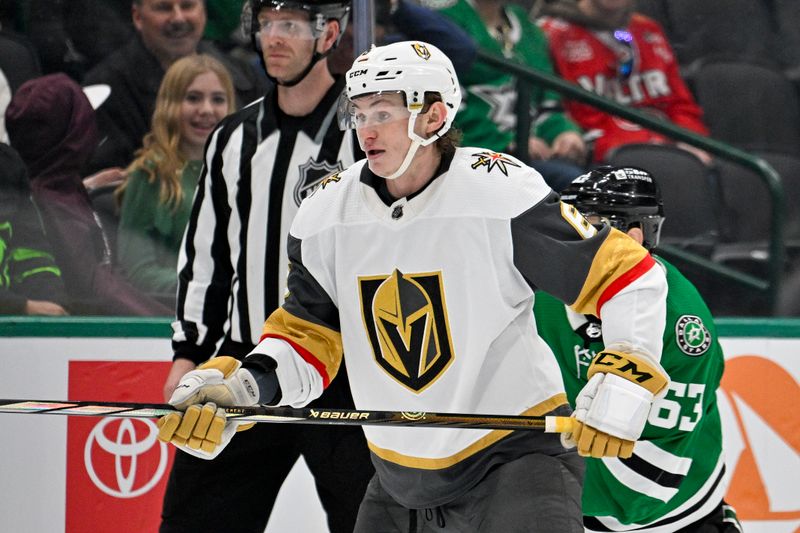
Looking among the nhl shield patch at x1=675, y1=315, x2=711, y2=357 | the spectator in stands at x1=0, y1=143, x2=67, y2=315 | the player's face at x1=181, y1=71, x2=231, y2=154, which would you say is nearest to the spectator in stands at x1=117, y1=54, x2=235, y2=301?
the player's face at x1=181, y1=71, x2=231, y2=154

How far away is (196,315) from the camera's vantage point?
2896mm

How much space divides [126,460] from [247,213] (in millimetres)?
832

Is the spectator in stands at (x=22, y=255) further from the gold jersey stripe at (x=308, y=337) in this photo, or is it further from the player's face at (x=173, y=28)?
the gold jersey stripe at (x=308, y=337)

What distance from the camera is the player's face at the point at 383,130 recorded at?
2.19 m

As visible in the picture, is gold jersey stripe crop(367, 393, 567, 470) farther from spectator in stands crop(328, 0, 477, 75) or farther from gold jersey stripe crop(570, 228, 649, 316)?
spectator in stands crop(328, 0, 477, 75)

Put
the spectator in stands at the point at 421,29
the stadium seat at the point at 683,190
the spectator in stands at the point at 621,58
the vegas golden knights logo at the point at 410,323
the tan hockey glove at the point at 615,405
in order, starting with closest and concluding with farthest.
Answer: the tan hockey glove at the point at 615,405 < the vegas golden knights logo at the point at 410,323 < the spectator in stands at the point at 421,29 < the stadium seat at the point at 683,190 < the spectator in stands at the point at 621,58

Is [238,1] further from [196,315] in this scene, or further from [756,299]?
[756,299]

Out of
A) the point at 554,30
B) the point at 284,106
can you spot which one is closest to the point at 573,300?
the point at 284,106

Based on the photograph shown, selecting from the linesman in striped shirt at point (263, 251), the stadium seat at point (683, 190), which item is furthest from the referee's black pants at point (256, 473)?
the stadium seat at point (683, 190)

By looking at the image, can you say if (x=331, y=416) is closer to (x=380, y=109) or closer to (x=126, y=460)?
(x=380, y=109)

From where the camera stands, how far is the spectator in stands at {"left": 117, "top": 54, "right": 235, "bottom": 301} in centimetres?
332

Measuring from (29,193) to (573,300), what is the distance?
1775mm

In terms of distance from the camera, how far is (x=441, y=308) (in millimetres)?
2189

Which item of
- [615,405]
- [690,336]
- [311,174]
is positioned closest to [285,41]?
[311,174]
